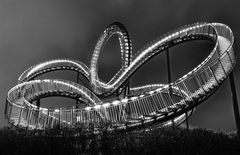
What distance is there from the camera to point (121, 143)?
10445mm

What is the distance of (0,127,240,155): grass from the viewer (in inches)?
394

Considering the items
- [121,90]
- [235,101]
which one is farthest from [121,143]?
[121,90]

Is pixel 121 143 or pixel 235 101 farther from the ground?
pixel 235 101

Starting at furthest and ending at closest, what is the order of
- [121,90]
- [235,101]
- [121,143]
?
[121,90] < [235,101] < [121,143]

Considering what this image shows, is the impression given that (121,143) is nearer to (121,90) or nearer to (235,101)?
(235,101)

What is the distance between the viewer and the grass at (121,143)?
32.8 feet

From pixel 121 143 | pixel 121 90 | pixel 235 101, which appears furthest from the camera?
pixel 121 90

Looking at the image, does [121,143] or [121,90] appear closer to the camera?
[121,143]

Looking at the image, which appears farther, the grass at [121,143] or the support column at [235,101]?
the support column at [235,101]

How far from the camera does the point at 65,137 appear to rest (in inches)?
432

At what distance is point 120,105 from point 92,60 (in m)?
12.3

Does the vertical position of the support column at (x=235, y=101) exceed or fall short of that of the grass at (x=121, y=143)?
it exceeds it

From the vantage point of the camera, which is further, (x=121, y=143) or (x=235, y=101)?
(x=235, y=101)

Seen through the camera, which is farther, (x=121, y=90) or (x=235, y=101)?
(x=121, y=90)
